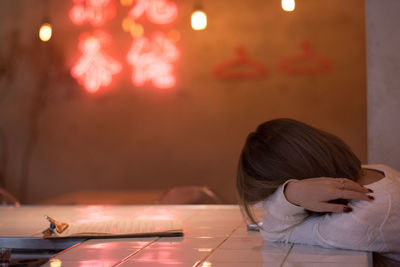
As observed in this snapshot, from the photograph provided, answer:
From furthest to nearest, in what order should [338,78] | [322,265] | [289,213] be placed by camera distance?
[338,78]
[289,213]
[322,265]

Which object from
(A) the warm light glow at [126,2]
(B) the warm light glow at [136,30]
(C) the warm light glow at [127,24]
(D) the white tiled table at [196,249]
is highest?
(A) the warm light glow at [126,2]

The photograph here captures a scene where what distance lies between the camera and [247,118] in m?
4.55

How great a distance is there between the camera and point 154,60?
462 cm

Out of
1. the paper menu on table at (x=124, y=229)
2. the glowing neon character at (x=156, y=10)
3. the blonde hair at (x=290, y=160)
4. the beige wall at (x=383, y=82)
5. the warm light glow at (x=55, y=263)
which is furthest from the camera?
the glowing neon character at (x=156, y=10)

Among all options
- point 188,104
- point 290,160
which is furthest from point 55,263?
point 188,104

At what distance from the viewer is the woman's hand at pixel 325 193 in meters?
1.39

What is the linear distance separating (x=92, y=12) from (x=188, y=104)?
3.82 feet

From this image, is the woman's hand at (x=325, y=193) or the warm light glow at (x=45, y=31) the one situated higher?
the warm light glow at (x=45, y=31)

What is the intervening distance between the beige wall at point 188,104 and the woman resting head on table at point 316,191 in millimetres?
2901

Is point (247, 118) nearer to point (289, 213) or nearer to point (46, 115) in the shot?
point (46, 115)

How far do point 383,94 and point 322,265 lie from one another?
50.2 inches

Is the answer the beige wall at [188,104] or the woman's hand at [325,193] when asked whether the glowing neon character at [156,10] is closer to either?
the beige wall at [188,104]

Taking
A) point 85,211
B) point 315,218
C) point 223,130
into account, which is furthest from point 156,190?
point 315,218

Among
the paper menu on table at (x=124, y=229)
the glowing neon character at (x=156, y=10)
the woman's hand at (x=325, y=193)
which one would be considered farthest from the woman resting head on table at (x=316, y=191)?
the glowing neon character at (x=156, y=10)
